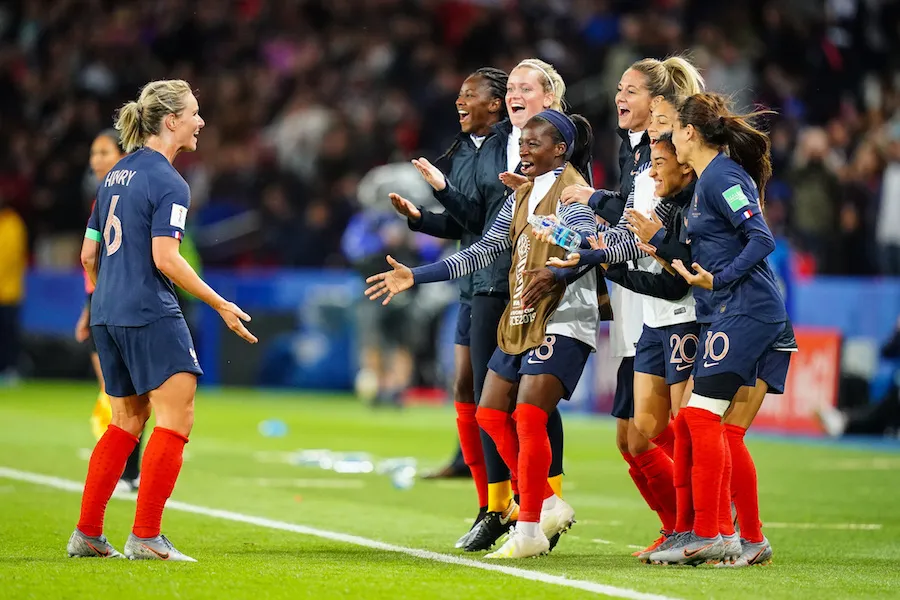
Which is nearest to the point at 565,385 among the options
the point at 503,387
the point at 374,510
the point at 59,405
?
the point at 503,387

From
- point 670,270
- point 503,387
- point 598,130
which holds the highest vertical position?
point 598,130

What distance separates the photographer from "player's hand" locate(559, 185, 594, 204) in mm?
7320

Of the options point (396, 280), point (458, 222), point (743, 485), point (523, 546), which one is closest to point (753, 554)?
point (743, 485)

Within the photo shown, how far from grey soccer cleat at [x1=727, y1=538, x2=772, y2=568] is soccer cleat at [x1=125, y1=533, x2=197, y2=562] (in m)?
2.54

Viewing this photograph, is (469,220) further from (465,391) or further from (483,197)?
(465,391)

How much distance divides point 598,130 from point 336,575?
15.2m

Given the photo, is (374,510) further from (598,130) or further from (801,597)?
(598,130)

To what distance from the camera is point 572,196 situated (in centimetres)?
732

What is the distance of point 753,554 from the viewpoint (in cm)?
709

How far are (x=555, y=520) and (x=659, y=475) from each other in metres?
0.61

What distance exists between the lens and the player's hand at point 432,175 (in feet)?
25.7

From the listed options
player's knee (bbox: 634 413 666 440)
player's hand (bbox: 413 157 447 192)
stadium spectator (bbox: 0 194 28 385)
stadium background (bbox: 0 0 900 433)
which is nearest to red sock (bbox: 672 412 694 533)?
player's knee (bbox: 634 413 666 440)

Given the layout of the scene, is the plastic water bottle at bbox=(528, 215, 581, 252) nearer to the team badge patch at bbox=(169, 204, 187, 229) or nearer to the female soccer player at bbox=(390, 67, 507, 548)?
the female soccer player at bbox=(390, 67, 507, 548)

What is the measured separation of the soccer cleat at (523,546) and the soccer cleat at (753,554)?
2.96 ft
